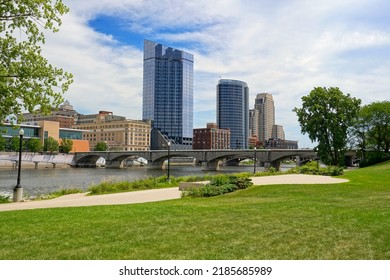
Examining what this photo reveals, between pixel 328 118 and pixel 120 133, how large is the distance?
13740 cm

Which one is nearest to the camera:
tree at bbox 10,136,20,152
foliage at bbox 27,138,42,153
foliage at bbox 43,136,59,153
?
tree at bbox 10,136,20,152

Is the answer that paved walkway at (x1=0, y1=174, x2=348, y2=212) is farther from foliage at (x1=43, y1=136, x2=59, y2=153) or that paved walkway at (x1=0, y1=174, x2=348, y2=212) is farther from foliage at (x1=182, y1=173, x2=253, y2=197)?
foliage at (x1=43, y1=136, x2=59, y2=153)

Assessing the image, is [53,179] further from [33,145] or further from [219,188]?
[33,145]

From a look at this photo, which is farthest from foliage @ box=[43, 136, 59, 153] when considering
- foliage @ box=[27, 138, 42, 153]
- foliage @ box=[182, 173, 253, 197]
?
foliage @ box=[182, 173, 253, 197]

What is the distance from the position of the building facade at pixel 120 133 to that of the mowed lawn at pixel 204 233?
547ft

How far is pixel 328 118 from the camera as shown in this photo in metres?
56.1

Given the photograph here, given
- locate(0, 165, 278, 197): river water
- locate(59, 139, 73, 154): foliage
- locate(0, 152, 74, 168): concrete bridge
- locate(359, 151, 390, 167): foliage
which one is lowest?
locate(0, 165, 278, 197): river water

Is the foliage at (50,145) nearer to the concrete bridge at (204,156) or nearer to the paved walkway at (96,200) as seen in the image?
the concrete bridge at (204,156)

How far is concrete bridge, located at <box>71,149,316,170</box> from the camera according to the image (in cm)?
9584

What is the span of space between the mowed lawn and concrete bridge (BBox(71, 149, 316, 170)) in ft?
233

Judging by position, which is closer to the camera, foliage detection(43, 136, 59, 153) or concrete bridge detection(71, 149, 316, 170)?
concrete bridge detection(71, 149, 316, 170)

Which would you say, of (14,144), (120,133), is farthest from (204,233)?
(120,133)

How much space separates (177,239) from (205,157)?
102174 millimetres

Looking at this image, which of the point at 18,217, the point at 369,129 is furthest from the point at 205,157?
the point at 18,217
